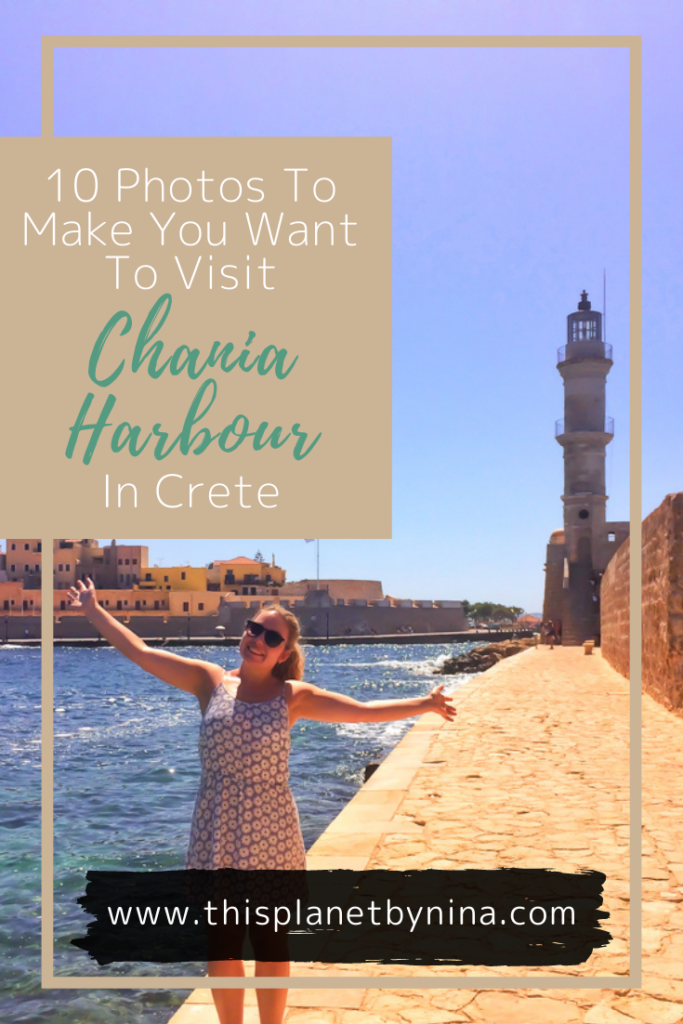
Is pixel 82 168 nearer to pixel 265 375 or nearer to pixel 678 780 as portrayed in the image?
pixel 265 375

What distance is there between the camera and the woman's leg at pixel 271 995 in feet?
7.53

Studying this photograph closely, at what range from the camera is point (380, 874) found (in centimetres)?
376

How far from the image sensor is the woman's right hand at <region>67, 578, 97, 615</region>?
2.40 metres

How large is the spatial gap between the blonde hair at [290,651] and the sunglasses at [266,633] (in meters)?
0.03

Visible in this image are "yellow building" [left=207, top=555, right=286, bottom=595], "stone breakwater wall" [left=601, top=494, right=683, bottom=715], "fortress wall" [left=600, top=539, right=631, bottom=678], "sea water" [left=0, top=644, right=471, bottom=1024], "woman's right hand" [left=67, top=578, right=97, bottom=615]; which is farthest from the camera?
"fortress wall" [left=600, top=539, right=631, bottom=678]

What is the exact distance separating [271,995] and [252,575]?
227cm

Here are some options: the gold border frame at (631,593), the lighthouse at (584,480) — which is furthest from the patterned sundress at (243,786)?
the lighthouse at (584,480)

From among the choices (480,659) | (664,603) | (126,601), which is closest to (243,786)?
(126,601)

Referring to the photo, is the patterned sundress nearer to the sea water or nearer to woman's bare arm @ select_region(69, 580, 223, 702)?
woman's bare arm @ select_region(69, 580, 223, 702)

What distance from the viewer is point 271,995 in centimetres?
229

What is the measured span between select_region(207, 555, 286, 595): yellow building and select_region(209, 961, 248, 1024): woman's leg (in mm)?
1531

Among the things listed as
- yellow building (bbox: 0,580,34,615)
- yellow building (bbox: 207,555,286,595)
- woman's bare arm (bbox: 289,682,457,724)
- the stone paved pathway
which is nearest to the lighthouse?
yellow building (bbox: 0,580,34,615)

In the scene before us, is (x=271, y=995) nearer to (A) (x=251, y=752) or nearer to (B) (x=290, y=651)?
(A) (x=251, y=752)

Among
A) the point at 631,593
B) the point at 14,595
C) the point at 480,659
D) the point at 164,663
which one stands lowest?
the point at 480,659
